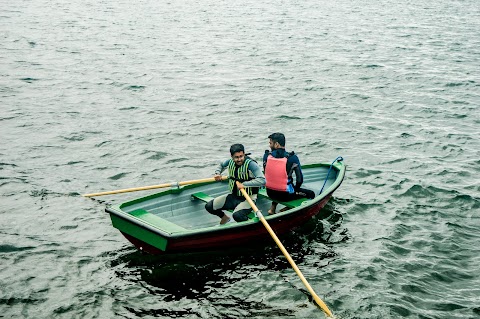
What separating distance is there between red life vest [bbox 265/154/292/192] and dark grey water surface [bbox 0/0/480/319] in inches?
41.5

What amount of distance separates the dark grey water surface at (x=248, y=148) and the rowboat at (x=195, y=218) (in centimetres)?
42

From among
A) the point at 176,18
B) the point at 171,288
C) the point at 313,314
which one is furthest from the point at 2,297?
the point at 176,18

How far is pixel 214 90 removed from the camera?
20.9 m

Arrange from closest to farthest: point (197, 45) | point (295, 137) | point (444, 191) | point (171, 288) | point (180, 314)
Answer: point (180, 314) → point (171, 288) → point (444, 191) → point (295, 137) → point (197, 45)

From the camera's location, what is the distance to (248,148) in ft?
50.2

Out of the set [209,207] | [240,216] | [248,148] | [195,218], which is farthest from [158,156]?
[240,216]

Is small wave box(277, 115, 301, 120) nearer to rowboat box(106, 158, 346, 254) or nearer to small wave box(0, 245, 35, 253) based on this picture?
rowboat box(106, 158, 346, 254)

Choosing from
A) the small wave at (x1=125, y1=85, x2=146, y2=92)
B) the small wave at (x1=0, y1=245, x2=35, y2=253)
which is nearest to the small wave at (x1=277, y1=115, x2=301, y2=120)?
the small wave at (x1=125, y1=85, x2=146, y2=92)

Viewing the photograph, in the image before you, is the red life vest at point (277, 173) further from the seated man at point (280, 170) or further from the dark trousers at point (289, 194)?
the dark trousers at point (289, 194)

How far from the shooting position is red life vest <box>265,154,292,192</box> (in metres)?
10.4

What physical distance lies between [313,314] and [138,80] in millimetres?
15468

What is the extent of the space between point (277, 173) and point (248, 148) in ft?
16.1

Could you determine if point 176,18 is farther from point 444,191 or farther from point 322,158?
point 444,191

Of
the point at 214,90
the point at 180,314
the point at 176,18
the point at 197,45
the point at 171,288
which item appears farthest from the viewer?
the point at 176,18
